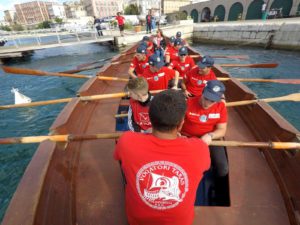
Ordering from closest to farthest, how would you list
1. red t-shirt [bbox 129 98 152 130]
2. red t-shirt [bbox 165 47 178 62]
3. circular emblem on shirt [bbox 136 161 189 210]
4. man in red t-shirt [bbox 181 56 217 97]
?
circular emblem on shirt [bbox 136 161 189 210], red t-shirt [bbox 129 98 152 130], man in red t-shirt [bbox 181 56 217 97], red t-shirt [bbox 165 47 178 62]

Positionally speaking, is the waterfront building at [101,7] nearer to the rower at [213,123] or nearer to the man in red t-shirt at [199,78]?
the man in red t-shirt at [199,78]

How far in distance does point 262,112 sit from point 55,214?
3.45m

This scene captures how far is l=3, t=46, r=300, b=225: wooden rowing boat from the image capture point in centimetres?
219

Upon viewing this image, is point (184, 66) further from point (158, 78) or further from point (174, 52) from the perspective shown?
point (174, 52)

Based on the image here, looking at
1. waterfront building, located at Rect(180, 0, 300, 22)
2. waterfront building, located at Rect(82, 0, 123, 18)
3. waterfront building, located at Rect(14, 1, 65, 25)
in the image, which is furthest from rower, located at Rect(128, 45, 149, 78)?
waterfront building, located at Rect(14, 1, 65, 25)

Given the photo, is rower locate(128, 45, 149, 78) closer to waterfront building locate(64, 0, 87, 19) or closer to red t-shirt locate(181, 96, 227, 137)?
red t-shirt locate(181, 96, 227, 137)

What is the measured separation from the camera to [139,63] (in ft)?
20.4

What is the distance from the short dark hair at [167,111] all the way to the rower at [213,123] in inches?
60.9

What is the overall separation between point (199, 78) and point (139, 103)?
2.30 m

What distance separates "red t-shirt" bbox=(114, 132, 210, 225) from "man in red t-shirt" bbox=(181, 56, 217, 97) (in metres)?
3.16

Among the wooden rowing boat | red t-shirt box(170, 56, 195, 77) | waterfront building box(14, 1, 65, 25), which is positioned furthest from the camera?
waterfront building box(14, 1, 65, 25)

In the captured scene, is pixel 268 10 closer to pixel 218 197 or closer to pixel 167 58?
pixel 167 58

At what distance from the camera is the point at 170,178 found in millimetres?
1323

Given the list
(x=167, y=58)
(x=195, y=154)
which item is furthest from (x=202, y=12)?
(x=195, y=154)
